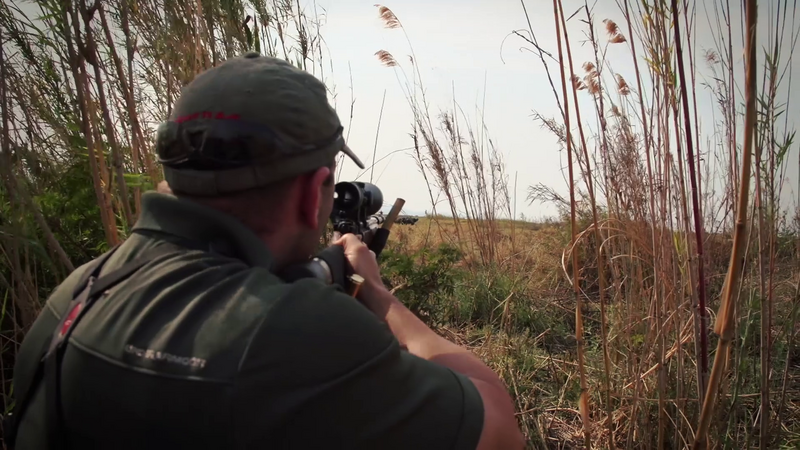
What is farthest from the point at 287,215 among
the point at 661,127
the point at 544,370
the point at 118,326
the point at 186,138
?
the point at 544,370

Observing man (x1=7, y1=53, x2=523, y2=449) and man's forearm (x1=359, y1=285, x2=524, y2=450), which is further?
man's forearm (x1=359, y1=285, x2=524, y2=450)

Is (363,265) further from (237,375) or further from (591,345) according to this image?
(591,345)

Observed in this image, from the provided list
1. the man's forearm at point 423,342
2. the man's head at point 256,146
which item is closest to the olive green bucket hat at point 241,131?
the man's head at point 256,146

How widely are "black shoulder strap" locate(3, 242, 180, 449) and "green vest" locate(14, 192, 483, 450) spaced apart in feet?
0.05

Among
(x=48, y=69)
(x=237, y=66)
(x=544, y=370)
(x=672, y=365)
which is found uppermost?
(x=48, y=69)

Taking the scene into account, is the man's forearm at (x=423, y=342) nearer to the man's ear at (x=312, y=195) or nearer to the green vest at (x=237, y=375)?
the green vest at (x=237, y=375)

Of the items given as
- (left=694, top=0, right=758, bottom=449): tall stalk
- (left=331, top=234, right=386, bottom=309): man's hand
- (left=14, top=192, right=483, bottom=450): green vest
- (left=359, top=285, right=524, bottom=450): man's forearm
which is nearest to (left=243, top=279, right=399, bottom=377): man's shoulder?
(left=14, top=192, right=483, bottom=450): green vest

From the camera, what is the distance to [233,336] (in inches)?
29.5

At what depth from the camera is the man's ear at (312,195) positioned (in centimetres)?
105

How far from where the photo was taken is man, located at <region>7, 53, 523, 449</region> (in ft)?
2.42

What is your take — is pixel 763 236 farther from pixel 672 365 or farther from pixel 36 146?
pixel 36 146

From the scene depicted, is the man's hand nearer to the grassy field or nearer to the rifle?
the rifle

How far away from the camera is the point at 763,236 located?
170 centimetres

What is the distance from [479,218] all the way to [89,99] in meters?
3.15
